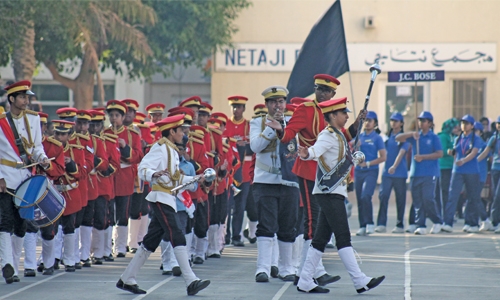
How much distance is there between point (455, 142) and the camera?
20.0 m

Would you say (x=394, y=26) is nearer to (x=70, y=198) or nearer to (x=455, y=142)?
(x=455, y=142)

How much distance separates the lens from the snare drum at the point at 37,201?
36.9 ft

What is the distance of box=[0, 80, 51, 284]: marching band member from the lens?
1136cm

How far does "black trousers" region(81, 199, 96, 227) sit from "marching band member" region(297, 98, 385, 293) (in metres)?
3.79

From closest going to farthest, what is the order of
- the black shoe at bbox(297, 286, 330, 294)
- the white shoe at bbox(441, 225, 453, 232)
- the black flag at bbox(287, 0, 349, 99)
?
the black shoe at bbox(297, 286, 330, 294) < the black flag at bbox(287, 0, 349, 99) < the white shoe at bbox(441, 225, 453, 232)

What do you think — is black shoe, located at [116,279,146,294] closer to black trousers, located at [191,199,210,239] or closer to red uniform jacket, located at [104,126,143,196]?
black trousers, located at [191,199,210,239]

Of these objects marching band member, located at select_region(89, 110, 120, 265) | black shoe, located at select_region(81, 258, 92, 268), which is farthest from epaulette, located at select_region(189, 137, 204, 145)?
black shoe, located at select_region(81, 258, 92, 268)

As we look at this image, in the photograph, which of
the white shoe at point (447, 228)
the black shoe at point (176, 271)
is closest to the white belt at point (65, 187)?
the black shoe at point (176, 271)

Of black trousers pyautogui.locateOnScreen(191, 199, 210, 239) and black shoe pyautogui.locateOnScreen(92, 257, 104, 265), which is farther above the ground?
black trousers pyautogui.locateOnScreen(191, 199, 210, 239)

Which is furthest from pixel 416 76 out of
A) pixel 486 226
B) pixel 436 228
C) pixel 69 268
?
pixel 69 268

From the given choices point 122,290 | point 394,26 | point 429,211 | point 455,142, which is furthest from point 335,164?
point 394,26

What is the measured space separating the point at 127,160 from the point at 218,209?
1433 millimetres

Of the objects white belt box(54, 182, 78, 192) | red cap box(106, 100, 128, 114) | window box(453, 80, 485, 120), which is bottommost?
white belt box(54, 182, 78, 192)

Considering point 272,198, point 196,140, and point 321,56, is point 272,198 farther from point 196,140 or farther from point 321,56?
point 321,56
